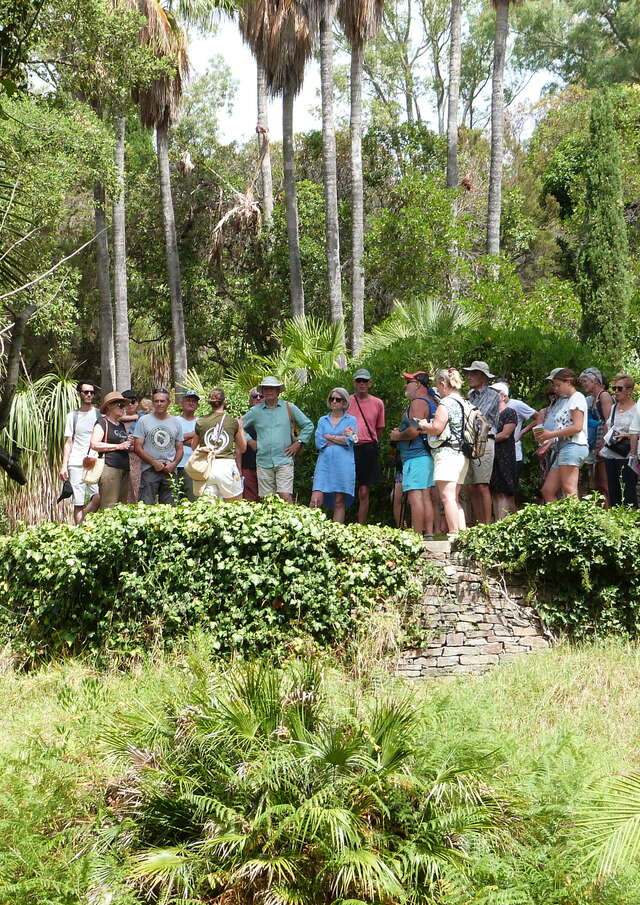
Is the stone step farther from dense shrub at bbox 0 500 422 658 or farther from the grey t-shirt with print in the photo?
the grey t-shirt with print

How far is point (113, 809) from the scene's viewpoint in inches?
186

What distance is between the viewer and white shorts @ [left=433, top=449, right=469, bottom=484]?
8.39 m

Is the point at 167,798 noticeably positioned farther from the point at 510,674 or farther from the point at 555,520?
the point at 555,520

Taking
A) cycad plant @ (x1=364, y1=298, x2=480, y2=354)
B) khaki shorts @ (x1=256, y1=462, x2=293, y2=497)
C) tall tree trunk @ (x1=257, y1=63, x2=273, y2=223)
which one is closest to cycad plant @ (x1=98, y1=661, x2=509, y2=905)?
khaki shorts @ (x1=256, y1=462, x2=293, y2=497)

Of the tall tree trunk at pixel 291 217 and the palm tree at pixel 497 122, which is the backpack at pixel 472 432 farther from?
the palm tree at pixel 497 122

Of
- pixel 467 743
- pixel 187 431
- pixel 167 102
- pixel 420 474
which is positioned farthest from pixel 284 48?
pixel 467 743

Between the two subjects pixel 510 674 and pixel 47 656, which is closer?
pixel 510 674

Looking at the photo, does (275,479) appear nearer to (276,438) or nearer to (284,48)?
(276,438)

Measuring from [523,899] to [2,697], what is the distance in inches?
164

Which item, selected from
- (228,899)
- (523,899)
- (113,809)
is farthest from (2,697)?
(523,899)

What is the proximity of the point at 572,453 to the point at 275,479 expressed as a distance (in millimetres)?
2936

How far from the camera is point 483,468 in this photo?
356 inches

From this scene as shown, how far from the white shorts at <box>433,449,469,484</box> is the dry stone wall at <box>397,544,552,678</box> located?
0.69m

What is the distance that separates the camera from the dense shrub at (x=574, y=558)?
25.3 ft
